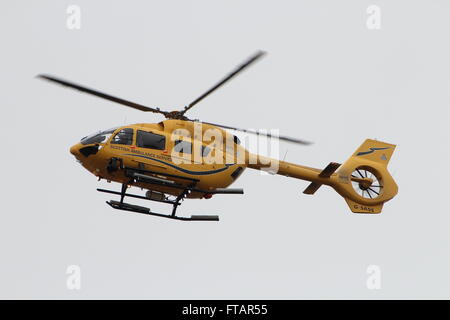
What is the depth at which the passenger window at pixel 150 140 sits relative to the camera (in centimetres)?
1609

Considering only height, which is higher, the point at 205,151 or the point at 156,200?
the point at 205,151

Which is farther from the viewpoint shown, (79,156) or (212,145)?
(212,145)

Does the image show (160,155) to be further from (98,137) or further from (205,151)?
(98,137)

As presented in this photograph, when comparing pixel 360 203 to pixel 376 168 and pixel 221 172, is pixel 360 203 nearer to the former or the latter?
pixel 376 168

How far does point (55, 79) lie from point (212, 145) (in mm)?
4724

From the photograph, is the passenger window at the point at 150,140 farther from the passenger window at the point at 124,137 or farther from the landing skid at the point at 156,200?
the landing skid at the point at 156,200

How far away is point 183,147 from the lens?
650 inches

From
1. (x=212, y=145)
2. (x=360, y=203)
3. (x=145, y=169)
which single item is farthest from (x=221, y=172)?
(x=360, y=203)

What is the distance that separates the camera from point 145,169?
16016 mm

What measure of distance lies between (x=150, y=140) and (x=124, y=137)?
68 centimetres

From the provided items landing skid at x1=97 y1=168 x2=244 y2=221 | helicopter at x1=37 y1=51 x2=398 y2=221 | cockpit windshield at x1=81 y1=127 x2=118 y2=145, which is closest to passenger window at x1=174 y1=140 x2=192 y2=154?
helicopter at x1=37 y1=51 x2=398 y2=221

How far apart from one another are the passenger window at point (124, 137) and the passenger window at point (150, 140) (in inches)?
8.2

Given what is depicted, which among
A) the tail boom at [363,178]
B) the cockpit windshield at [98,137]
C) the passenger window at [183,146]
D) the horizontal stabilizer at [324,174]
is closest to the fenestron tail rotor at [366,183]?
the tail boom at [363,178]

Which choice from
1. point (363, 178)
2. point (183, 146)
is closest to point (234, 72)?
point (183, 146)
